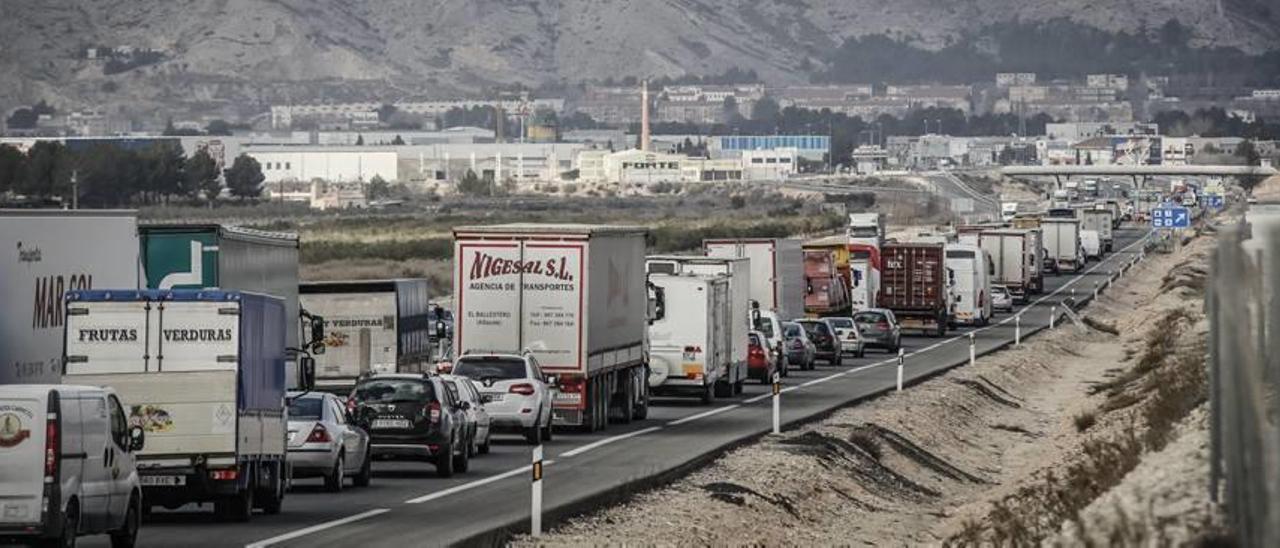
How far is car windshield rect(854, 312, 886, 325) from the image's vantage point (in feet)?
248

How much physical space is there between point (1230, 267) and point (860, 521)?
57.9ft

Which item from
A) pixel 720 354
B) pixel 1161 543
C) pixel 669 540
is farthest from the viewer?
pixel 720 354

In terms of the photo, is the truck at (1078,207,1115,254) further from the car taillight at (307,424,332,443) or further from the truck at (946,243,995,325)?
the car taillight at (307,424,332,443)

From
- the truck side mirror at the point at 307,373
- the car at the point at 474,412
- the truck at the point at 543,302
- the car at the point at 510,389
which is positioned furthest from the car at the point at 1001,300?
the truck side mirror at the point at 307,373

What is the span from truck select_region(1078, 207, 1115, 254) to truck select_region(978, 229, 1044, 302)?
46258mm

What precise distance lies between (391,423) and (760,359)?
2551 centimetres

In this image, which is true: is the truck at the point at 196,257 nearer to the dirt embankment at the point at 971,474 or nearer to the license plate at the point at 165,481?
the dirt embankment at the point at 971,474

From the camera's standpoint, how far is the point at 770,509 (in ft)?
99.6

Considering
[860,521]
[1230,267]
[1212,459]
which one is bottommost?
[860,521]

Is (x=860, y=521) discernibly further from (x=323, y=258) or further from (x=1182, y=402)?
(x=323, y=258)

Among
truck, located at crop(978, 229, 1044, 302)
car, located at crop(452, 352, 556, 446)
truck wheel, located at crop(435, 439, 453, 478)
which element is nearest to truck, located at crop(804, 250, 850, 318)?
truck, located at crop(978, 229, 1044, 302)

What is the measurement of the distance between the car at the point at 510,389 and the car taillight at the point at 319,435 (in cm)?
796

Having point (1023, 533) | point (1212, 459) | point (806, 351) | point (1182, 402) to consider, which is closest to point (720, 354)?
point (806, 351)

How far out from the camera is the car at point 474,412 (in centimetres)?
3569
